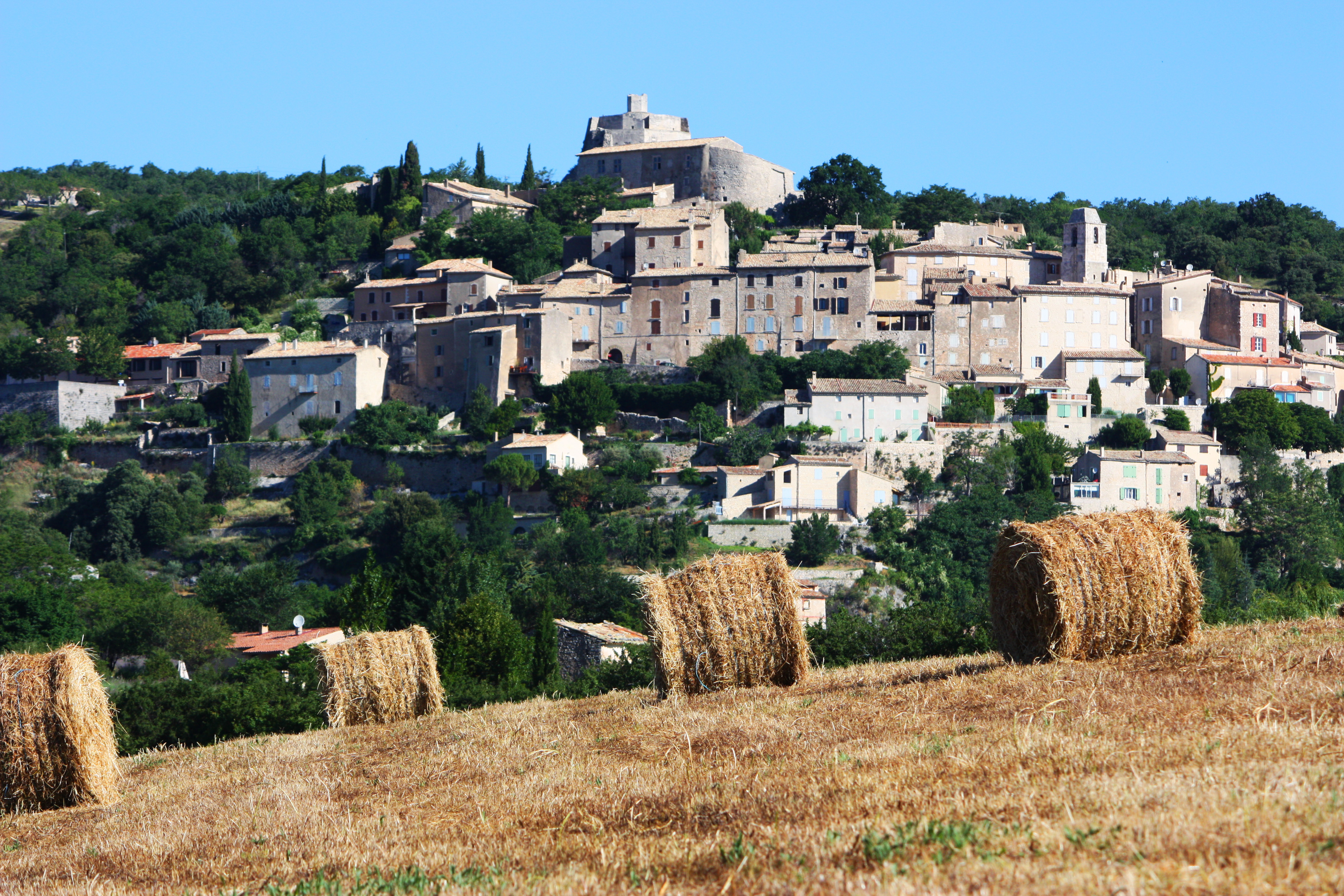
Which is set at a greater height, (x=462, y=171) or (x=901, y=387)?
(x=462, y=171)

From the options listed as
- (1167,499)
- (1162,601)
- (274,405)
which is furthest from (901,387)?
(1162,601)

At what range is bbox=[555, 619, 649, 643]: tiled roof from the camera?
3931cm

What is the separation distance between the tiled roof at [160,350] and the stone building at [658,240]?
23474mm

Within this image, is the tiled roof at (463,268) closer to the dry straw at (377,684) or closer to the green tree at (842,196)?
the green tree at (842,196)

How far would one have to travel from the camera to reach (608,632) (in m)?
41.1

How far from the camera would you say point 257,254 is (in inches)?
3725

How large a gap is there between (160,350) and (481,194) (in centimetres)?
2545

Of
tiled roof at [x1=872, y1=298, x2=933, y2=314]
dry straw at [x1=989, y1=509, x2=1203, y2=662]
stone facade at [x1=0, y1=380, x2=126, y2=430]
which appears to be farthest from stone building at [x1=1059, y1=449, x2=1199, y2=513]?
dry straw at [x1=989, y1=509, x2=1203, y2=662]

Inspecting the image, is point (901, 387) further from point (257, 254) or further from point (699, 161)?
point (257, 254)

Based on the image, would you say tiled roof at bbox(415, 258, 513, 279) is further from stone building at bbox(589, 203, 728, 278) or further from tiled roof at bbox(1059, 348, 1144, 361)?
tiled roof at bbox(1059, 348, 1144, 361)

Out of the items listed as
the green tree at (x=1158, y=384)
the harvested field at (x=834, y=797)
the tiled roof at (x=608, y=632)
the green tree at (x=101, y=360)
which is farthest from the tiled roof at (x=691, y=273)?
the harvested field at (x=834, y=797)

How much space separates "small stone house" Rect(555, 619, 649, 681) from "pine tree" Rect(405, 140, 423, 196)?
6476 cm

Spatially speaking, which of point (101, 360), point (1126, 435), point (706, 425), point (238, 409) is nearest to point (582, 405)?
point (706, 425)

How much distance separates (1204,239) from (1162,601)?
93666 millimetres
